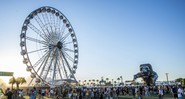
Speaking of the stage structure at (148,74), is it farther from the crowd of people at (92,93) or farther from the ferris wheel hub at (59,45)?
the ferris wheel hub at (59,45)

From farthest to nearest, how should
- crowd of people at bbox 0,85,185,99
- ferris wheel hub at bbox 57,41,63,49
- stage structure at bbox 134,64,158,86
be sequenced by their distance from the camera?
stage structure at bbox 134,64,158,86 → ferris wheel hub at bbox 57,41,63,49 → crowd of people at bbox 0,85,185,99

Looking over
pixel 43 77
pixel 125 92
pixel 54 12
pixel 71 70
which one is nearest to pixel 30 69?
pixel 43 77

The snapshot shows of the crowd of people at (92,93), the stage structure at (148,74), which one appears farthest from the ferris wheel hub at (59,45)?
the stage structure at (148,74)

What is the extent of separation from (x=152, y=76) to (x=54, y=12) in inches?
1087

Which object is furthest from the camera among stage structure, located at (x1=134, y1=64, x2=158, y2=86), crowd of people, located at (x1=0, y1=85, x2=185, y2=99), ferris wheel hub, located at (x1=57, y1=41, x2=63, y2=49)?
stage structure, located at (x1=134, y1=64, x2=158, y2=86)

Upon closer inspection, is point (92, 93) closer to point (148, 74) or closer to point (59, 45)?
point (59, 45)

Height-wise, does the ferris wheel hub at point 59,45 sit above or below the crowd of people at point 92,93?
above

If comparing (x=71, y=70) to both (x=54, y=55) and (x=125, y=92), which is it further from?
(x=125, y=92)

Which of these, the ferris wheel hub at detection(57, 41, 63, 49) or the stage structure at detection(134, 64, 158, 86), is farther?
the stage structure at detection(134, 64, 158, 86)

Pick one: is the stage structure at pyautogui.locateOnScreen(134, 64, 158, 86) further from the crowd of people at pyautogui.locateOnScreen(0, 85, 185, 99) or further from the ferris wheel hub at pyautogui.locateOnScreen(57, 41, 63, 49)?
the ferris wheel hub at pyautogui.locateOnScreen(57, 41, 63, 49)

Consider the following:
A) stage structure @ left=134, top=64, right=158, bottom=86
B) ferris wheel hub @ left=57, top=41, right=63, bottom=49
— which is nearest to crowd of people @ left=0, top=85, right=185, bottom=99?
stage structure @ left=134, top=64, right=158, bottom=86

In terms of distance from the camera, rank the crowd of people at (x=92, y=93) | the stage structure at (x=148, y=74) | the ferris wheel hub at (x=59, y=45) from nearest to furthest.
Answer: the crowd of people at (x=92, y=93), the ferris wheel hub at (x=59, y=45), the stage structure at (x=148, y=74)

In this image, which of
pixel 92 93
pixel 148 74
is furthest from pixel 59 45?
pixel 148 74

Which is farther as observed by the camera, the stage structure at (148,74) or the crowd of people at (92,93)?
the stage structure at (148,74)
